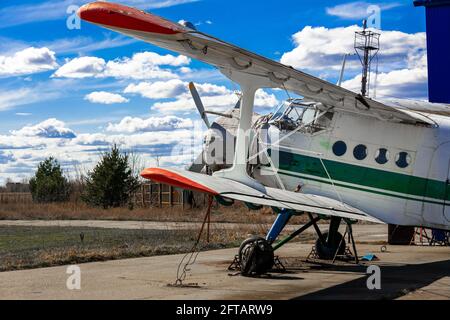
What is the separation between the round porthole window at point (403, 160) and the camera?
13141mm

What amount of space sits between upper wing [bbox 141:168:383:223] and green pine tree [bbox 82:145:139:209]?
40.0 metres

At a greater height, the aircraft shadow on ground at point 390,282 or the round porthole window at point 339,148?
the round porthole window at point 339,148

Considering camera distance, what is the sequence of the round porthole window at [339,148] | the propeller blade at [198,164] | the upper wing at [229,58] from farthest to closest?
the propeller blade at [198,164], the round porthole window at [339,148], the upper wing at [229,58]

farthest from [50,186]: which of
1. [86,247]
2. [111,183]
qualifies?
[86,247]

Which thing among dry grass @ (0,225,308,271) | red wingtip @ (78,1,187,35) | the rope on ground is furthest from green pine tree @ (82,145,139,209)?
red wingtip @ (78,1,187,35)

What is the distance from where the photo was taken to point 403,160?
13.2 m

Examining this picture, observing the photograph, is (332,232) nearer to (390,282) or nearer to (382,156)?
(382,156)

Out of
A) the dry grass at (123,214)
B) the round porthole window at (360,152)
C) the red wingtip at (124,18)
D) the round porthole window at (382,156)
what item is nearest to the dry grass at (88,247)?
the red wingtip at (124,18)

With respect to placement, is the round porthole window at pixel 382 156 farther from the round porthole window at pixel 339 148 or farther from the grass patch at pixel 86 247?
the grass patch at pixel 86 247

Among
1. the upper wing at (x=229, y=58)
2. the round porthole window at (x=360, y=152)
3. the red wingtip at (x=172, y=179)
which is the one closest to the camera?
the red wingtip at (x=172, y=179)

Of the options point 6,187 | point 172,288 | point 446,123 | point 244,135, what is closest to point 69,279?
point 172,288

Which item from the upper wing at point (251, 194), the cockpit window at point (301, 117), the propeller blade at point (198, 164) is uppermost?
the cockpit window at point (301, 117)

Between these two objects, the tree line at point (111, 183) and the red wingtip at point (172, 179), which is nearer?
the red wingtip at point (172, 179)

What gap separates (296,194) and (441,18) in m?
13.1
